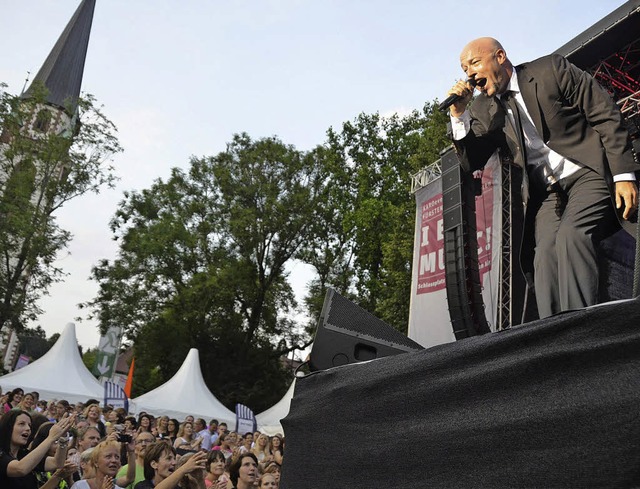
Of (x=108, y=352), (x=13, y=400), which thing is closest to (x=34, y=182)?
(x=108, y=352)

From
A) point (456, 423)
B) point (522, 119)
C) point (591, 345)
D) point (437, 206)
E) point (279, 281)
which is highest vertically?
point (279, 281)

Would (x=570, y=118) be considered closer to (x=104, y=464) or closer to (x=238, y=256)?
(x=104, y=464)

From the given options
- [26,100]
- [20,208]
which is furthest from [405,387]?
[26,100]

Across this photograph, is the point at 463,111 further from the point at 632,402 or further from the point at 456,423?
the point at 632,402

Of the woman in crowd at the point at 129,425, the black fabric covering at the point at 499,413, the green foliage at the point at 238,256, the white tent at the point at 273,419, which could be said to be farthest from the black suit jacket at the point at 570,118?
the green foliage at the point at 238,256

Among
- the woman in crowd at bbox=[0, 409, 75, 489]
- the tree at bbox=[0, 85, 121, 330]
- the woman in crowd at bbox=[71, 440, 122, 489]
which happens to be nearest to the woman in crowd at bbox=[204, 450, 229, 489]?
the woman in crowd at bbox=[71, 440, 122, 489]

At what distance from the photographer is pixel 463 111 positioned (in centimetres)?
252

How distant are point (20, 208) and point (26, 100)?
4.66m

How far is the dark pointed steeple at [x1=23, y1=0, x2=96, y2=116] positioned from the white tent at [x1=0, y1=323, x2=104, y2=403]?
3934 cm

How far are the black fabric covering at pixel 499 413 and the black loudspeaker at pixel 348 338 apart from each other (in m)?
0.50

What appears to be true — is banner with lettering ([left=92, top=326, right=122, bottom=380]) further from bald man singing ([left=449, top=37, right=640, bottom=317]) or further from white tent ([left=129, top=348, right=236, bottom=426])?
bald man singing ([left=449, top=37, right=640, bottom=317])

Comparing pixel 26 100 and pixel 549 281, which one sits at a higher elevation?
pixel 26 100

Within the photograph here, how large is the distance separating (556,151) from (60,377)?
52.9 feet

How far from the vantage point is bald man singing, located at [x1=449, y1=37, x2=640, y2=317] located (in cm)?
200
